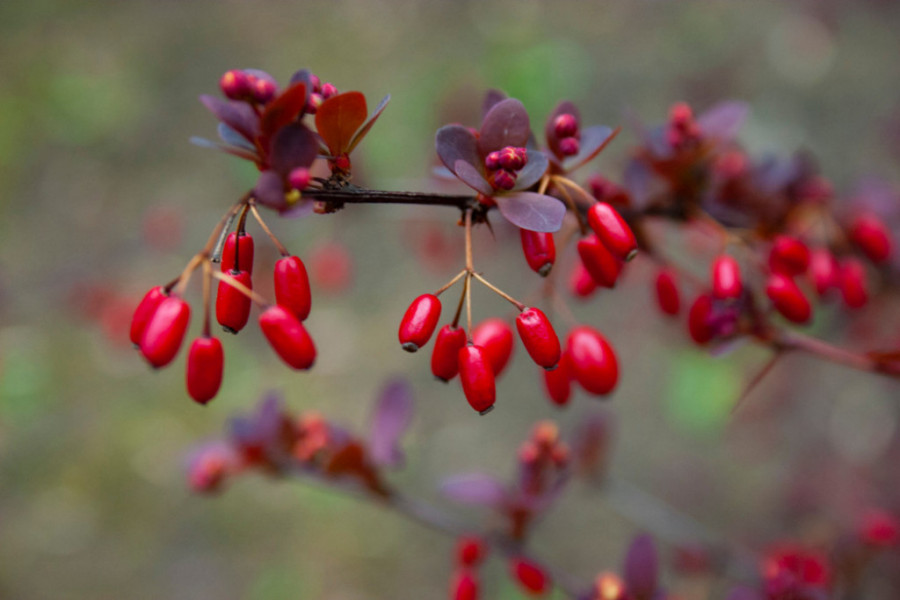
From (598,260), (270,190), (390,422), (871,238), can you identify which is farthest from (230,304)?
(871,238)

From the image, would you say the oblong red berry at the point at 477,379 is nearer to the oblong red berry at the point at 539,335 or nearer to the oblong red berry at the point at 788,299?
the oblong red berry at the point at 539,335

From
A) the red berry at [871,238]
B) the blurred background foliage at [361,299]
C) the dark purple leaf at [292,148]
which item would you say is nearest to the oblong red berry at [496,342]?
the dark purple leaf at [292,148]

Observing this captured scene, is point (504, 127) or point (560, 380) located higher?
point (504, 127)

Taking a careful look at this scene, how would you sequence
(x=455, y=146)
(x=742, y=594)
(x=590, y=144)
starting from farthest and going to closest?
(x=742, y=594)
(x=590, y=144)
(x=455, y=146)

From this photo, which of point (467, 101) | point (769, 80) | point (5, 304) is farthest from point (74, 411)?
point (769, 80)

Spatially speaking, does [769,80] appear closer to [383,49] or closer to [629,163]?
[383,49]

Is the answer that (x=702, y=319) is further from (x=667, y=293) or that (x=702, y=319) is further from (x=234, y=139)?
(x=234, y=139)

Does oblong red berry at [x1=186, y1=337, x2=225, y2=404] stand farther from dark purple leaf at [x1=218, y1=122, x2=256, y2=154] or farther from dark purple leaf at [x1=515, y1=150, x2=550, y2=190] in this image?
dark purple leaf at [x1=515, y1=150, x2=550, y2=190]
